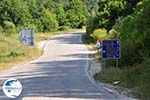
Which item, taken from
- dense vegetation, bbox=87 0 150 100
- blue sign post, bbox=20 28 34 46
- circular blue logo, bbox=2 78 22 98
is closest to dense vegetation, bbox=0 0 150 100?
dense vegetation, bbox=87 0 150 100

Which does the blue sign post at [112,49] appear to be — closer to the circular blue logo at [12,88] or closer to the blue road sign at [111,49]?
the blue road sign at [111,49]

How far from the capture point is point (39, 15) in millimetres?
106062

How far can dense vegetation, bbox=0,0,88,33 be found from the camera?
3716 inches

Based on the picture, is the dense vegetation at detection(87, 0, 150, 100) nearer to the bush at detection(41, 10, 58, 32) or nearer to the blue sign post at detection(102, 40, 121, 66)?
the blue sign post at detection(102, 40, 121, 66)

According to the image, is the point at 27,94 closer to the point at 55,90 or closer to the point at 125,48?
the point at 55,90

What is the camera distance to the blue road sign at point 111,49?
26800 millimetres

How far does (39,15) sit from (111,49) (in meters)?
79.7

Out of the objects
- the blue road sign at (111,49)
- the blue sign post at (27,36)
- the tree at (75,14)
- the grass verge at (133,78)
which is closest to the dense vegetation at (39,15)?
the tree at (75,14)

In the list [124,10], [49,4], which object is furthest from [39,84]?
[49,4]

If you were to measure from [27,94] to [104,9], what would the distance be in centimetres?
4267

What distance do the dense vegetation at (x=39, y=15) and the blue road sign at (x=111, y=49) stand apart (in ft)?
190

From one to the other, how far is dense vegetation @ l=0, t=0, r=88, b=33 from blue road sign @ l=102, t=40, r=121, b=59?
57910 millimetres

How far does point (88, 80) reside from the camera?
26078mm

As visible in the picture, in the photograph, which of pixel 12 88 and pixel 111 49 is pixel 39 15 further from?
pixel 12 88
